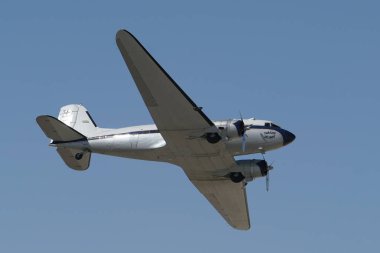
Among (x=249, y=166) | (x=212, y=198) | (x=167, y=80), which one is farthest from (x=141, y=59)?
(x=212, y=198)

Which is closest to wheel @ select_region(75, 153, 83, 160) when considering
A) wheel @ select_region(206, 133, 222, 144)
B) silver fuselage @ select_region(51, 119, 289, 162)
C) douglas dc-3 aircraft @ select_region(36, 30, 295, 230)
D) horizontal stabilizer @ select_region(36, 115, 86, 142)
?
douglas dc-3 aircraft @ select_region(36, 30, 295, 230)

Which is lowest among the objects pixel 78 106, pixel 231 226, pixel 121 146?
pixel 231 226

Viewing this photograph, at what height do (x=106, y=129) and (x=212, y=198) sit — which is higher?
(x=106, y=129)

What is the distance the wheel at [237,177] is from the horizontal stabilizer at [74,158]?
10220mm

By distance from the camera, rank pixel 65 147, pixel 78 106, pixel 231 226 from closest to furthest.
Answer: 1. pixel 65 147
2. pixel 231 226
3. pixel 78 106

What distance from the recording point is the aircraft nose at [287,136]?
44.3m

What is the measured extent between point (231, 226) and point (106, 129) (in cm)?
1161

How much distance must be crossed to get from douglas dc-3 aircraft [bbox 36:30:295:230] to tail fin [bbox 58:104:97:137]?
23cm

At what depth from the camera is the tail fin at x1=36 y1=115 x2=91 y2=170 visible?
47812 mm

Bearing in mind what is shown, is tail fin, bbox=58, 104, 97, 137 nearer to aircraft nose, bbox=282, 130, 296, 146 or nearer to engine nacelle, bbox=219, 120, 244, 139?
engine nacelle, bbox=219, 120, 244, 139

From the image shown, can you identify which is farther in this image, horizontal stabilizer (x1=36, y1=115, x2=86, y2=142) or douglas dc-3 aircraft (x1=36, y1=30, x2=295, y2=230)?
horizontal stabilizer (x1=36, y1=115, x2=86, y2=142)

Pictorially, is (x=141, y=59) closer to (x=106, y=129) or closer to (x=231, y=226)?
(x=106, y=129)

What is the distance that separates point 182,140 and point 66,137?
9802mm

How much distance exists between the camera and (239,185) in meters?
49.4
